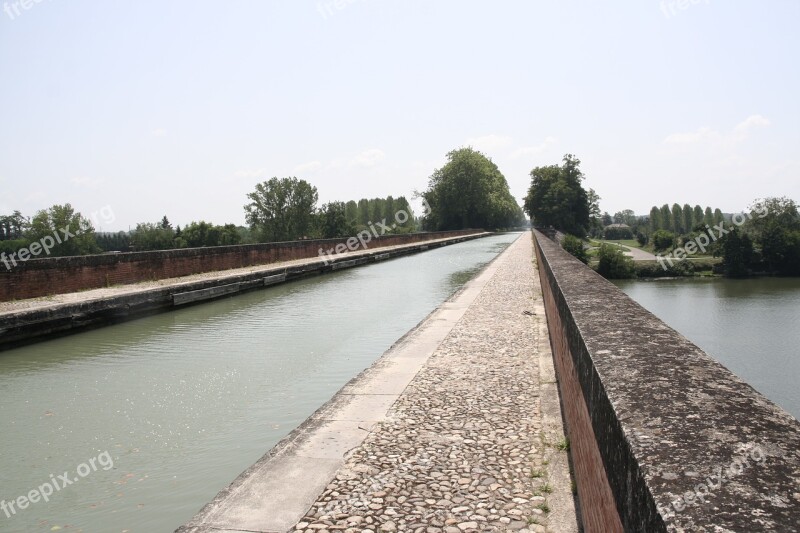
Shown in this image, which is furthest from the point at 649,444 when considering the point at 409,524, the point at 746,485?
the point at 409,524

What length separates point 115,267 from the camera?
13680 mm

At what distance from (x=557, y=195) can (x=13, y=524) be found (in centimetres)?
7395

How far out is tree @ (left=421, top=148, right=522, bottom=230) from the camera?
78.4m

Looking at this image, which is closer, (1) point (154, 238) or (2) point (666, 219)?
(1) point (154, 238)

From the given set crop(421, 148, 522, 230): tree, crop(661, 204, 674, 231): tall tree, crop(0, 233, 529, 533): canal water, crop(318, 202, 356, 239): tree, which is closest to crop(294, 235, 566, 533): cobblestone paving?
crop(0, 233, 529, 533): canal water

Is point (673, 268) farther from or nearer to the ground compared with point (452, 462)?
nearer to the ground

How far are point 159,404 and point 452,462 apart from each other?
12.0 feet

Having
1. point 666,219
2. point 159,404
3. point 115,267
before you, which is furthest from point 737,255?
point 666,219

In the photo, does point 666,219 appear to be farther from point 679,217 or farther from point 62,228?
point 62,228

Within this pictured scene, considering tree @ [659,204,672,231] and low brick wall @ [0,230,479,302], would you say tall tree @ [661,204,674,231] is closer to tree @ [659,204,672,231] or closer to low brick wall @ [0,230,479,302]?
tree @ [659,204,672,231]

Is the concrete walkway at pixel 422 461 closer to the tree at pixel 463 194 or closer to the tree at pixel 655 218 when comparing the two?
the tree at pixel 463 194

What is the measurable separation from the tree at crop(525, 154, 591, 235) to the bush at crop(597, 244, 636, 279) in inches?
512

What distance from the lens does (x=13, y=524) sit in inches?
136

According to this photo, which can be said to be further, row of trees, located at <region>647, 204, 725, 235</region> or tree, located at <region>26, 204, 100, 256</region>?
row of trees, located at <region>647, 204, 725, 235</region>
